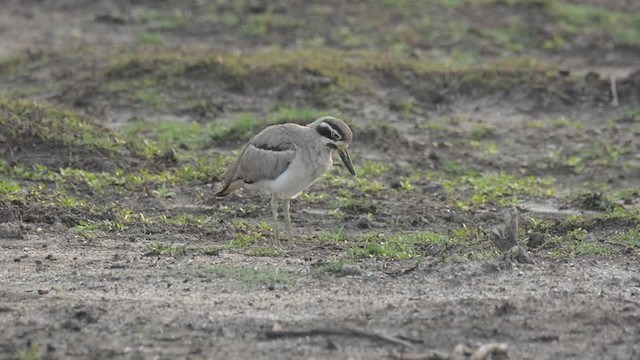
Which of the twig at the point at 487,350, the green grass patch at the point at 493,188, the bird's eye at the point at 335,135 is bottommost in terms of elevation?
the green grass patch at the point at 493,188

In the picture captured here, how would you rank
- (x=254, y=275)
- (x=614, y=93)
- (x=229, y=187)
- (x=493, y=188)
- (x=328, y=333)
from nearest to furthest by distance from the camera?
(x=328, y=333)
(x=254, y=275)
(x=229, y=187)
(x=493, y=188)
(x=614, y=93)

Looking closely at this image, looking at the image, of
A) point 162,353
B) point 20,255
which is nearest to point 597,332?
point 162,353

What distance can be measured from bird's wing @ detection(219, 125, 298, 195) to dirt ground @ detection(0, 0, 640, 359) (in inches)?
19.6

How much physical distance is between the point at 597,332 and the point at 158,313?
267cm

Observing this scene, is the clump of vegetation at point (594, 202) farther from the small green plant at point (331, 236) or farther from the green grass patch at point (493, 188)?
the small green plant at point (331, 236)

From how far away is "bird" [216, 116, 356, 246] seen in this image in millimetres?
10258

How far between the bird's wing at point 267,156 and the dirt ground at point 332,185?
50 cm

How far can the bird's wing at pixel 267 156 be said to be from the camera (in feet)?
33.9

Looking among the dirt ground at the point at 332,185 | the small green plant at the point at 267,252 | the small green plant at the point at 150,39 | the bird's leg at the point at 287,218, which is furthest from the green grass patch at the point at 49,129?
the small green plant at the point at 150,39

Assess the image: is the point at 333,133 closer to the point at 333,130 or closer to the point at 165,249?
the point at 333,130

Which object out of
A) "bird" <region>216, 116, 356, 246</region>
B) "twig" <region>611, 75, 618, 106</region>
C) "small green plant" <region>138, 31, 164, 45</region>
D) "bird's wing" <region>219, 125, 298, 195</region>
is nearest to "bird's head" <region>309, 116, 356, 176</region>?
"bird" <region>216, 116, 356, 246</region>

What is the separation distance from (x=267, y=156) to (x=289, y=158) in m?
0.20

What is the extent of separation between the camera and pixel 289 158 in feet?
33.8

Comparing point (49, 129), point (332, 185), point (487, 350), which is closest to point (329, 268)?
point (487, 350)
